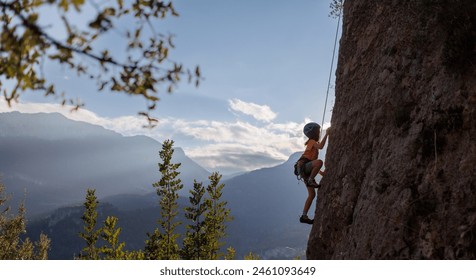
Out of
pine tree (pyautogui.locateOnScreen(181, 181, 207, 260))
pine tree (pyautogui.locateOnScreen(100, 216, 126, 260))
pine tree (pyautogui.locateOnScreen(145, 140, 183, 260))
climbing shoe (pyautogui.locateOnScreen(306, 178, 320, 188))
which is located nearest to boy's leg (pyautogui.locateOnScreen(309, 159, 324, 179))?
climbing shoe (pyautogui.locateOnScreen(306, 178, 320, 188))

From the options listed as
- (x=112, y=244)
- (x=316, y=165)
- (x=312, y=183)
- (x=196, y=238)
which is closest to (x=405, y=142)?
(x=316, y=165)

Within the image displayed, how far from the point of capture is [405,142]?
882cm

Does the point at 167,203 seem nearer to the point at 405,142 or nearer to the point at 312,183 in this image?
the point at 312,183

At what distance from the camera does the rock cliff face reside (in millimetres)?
7406

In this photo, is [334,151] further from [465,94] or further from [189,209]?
[189,209]

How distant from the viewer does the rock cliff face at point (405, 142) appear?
24.3 ft

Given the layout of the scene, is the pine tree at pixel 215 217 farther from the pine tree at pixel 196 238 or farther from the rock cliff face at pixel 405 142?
the rock cliff face at pixel 405 142

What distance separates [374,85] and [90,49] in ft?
29.4

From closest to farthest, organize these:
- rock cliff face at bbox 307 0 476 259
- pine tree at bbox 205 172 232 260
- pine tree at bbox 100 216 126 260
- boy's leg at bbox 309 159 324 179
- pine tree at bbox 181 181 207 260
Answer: rock cliff face at bbox 307 0 476 259 → boy's leg at bbox 309 159 324 179 → pine tree at bbox 100 216 126 260 → pine tree at bbox 181 181 207 260 → pine tree at bbox 205 172 232 260

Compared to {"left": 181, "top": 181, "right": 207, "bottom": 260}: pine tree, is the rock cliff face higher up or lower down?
higher up

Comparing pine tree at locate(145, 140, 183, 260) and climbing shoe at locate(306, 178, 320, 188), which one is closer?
climbing shoe at locate(306, 178, 320, 188)

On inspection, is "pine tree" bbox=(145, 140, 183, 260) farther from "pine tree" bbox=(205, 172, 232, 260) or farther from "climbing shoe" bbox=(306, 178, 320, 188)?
"climbing shoe" bbox=(306, 178, 320, 188)

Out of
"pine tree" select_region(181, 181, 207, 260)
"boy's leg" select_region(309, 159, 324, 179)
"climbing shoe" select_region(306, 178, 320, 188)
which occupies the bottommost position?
"pine tree" select_region(181, 181, 207, 260)
